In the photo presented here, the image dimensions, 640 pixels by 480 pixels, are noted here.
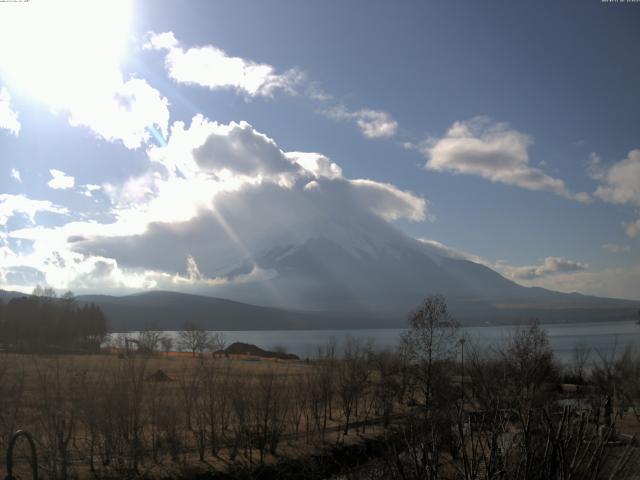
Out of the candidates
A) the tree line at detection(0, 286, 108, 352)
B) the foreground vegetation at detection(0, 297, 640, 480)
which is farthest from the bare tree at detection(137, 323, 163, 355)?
the tree line at detection(0, 286, 108, 352)

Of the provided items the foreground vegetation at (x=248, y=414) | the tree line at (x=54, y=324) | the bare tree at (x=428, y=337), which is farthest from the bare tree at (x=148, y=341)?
the bare tree at (x=428, y=337)

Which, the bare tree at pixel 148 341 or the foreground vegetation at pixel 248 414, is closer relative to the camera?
the foreground vegetation at pixel 248 414

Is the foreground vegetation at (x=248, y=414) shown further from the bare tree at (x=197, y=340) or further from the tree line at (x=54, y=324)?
the bare tree at (x=197, y=340)

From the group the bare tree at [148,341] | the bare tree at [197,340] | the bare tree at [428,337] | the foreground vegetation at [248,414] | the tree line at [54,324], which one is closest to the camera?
the foreground vegetation at [248,414]

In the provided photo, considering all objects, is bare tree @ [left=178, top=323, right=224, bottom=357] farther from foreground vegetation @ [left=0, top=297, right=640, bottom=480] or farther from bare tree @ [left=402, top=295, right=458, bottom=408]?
bare tree @ [left=402, top=295, right=458, bottom=408]

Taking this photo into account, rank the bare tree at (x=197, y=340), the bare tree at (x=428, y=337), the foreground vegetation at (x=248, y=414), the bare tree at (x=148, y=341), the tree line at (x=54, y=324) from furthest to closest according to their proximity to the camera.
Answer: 1. the bare tree at (x=197, y=340)
2. the tree line at (x=54, y=324)
3. the bare tree at (x=428, y=337)
4. the bare tree at (x=148, y=341)
5. the foreground vegetation at (x=248, y=414)

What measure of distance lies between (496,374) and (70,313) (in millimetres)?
79067

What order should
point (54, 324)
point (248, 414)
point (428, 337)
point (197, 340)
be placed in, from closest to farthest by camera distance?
point (248, 414) < point (428, 337) < point (54, 324) < point (197, 340)

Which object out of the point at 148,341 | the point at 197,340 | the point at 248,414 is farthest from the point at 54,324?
the point at 248,414

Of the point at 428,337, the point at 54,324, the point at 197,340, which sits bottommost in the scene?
the point at 197,340

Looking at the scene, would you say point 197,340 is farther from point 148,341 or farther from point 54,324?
point 148,341

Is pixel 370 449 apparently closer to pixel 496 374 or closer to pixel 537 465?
pixel 496 374

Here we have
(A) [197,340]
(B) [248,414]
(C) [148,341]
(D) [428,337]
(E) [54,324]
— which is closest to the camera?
(B) [248,414]

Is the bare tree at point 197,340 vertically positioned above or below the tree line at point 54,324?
below
